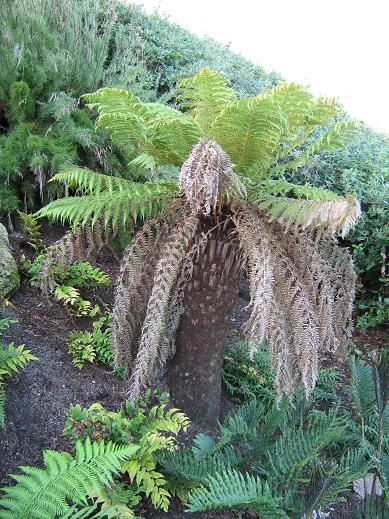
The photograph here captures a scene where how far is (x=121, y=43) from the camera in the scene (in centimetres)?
544

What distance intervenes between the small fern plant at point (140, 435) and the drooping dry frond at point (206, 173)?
0.95 meters

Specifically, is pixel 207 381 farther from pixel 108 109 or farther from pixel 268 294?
pixel 108 109

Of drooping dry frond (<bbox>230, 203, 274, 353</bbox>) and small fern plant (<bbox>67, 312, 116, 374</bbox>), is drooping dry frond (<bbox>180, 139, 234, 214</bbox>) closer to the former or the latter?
drooping dry frond (<bbox>230, 203, 274, 353</bbox>)

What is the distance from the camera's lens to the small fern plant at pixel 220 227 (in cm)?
197

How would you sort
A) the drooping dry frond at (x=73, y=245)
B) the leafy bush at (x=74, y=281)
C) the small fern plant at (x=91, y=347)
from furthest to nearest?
the leafy bush at (x=74, y=281)
the small fern plant at (x=91, y=347)
the drooping dry frond at (x=73, y=245)

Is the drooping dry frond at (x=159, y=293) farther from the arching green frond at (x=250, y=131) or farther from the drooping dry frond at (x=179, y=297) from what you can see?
the arching green frond at (x=250, y=131)

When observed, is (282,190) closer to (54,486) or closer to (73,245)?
(73,245)

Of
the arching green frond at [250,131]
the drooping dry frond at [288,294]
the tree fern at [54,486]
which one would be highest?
the arching green frond at [250,131]

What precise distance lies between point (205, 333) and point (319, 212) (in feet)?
3.28

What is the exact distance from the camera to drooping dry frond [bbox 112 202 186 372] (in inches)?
91.0

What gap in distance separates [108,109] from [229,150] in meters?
0.56

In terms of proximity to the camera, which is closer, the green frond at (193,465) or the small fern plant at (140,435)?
the small fern plant at (140,435)

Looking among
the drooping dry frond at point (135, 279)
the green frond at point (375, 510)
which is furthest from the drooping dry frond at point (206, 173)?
the green frond at point (375, 510)

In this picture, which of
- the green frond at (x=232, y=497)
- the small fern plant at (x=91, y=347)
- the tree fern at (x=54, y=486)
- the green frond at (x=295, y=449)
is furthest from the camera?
the small fern plant at (x=91, y=347)
